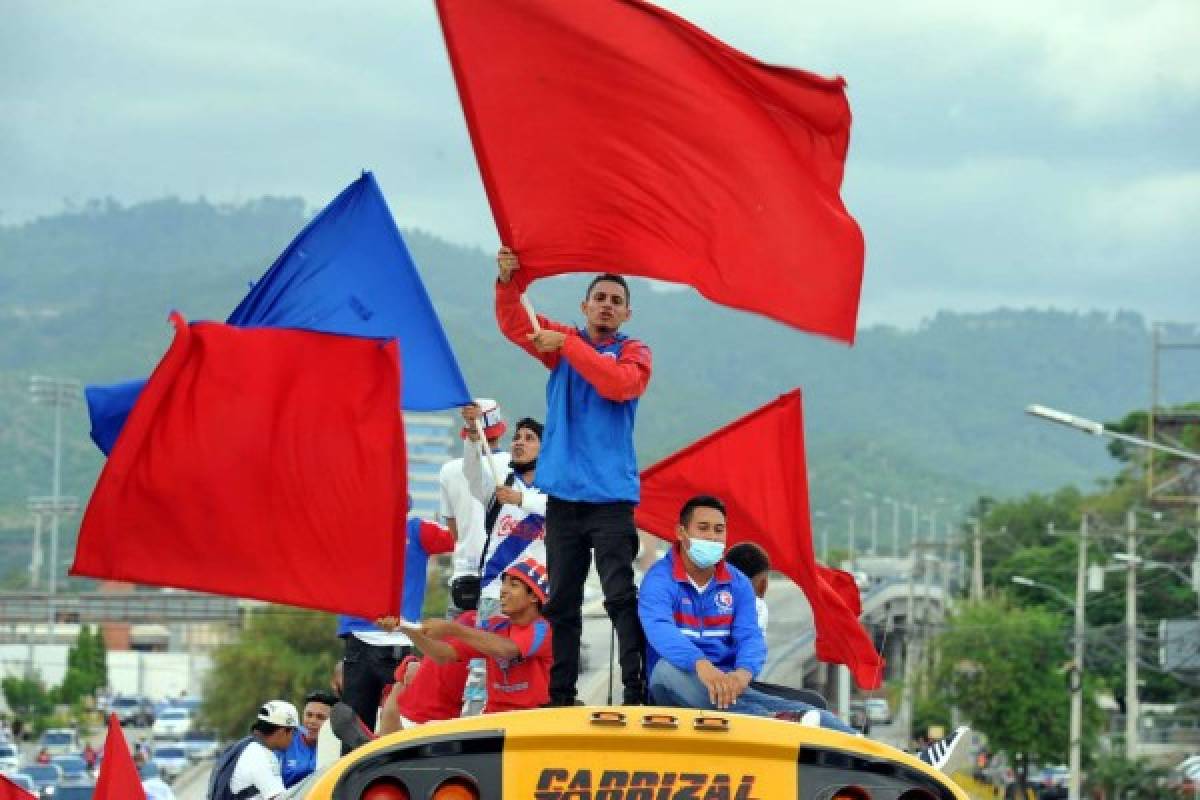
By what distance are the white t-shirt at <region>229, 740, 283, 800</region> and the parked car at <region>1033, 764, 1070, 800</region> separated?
210 feet

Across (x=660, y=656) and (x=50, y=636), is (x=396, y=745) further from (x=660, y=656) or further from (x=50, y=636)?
(x=50, y=636)

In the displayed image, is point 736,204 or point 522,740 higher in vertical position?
point 736,204

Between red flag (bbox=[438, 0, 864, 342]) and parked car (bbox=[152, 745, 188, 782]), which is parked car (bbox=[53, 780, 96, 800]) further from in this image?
red flag (bbox=[438, 0, 864, 342])

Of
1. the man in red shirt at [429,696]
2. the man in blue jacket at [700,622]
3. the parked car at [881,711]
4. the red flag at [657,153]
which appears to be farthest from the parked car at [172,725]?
the man in blue jacket at [700,622]

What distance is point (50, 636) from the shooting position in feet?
513

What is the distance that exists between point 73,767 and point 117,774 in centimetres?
6321

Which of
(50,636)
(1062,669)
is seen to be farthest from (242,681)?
(50,636)

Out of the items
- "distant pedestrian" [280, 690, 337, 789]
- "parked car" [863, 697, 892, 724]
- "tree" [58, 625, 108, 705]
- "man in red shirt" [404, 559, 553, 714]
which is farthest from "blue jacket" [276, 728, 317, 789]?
"tree" [58, 625, 108, 705]

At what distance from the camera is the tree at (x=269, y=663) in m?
100

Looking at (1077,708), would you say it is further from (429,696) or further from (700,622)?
(700,622)

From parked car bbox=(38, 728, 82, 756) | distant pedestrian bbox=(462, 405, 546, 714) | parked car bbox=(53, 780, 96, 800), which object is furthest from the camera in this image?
parked car bbox=(38, 728, 82, 756)

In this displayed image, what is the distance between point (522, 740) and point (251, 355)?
160 inches

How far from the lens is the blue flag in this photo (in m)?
13.2

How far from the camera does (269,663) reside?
102m
